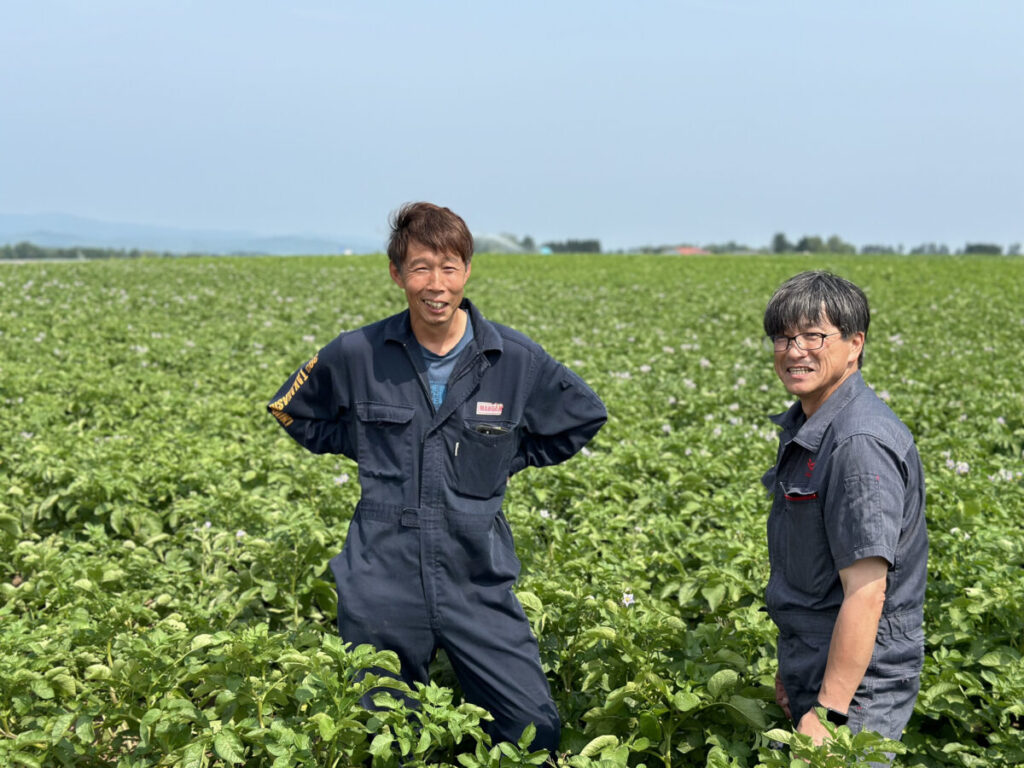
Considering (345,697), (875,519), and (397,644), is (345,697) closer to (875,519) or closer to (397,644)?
(397,644)

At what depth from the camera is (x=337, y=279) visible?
20.9m

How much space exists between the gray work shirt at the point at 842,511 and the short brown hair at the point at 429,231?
3.64 feet

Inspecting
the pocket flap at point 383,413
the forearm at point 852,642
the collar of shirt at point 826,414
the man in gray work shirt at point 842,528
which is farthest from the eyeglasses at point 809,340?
the pocket flap at point 383,413

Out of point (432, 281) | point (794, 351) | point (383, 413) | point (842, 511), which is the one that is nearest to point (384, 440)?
point (383, 413)

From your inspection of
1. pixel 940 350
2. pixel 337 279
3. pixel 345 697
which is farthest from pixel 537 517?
pixel 337 279

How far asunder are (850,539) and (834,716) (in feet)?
1.49

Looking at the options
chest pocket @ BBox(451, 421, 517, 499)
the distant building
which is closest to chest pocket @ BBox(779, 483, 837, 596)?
chest pocket @ BBox(451, 421, 517, 499)

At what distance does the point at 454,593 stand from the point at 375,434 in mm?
562

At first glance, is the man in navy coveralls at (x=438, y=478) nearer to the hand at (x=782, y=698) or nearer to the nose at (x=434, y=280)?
the nose at (x=434, y=280)

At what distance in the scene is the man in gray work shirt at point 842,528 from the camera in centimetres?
193

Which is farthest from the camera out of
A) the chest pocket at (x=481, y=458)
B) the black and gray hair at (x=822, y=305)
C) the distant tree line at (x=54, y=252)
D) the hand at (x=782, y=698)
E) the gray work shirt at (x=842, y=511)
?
the distant tree line at (x=54, y=252)

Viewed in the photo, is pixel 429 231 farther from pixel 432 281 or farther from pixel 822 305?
pixel 822 305

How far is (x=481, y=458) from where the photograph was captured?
2662 mm

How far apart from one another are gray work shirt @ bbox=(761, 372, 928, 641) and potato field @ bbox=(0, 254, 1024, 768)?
332 mm
